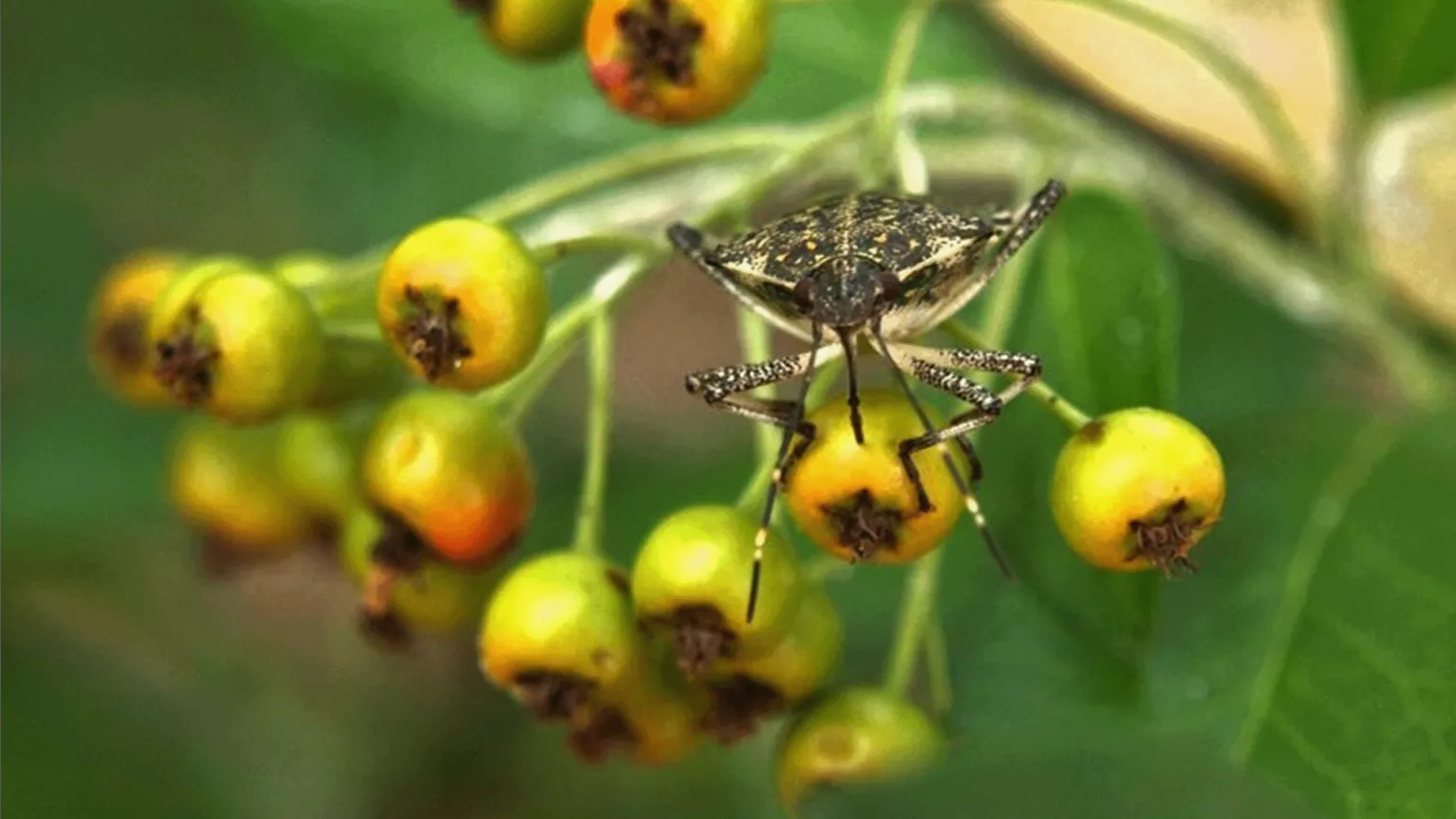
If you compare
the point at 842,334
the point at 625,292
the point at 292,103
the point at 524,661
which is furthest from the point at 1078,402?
the point at 292,103

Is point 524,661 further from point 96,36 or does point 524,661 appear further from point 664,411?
A: point 96,36

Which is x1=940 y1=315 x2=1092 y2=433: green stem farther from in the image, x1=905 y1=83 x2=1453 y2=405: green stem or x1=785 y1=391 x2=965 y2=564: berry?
x1=905 y1=83 x2=1453 y2=405: green stem

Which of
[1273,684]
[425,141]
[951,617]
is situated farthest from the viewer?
[425,141]

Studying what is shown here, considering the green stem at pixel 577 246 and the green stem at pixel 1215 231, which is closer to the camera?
the green stem at pixel 577 246

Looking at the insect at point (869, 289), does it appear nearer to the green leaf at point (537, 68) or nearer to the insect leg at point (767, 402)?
the insect leg at point (767, 402)

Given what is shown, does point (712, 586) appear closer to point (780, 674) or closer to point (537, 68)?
point (780, 674)

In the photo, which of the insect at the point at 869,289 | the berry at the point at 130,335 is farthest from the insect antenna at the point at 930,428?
the berry at the point at 130,335

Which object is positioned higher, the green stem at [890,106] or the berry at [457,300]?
the green stem at [890,106]
